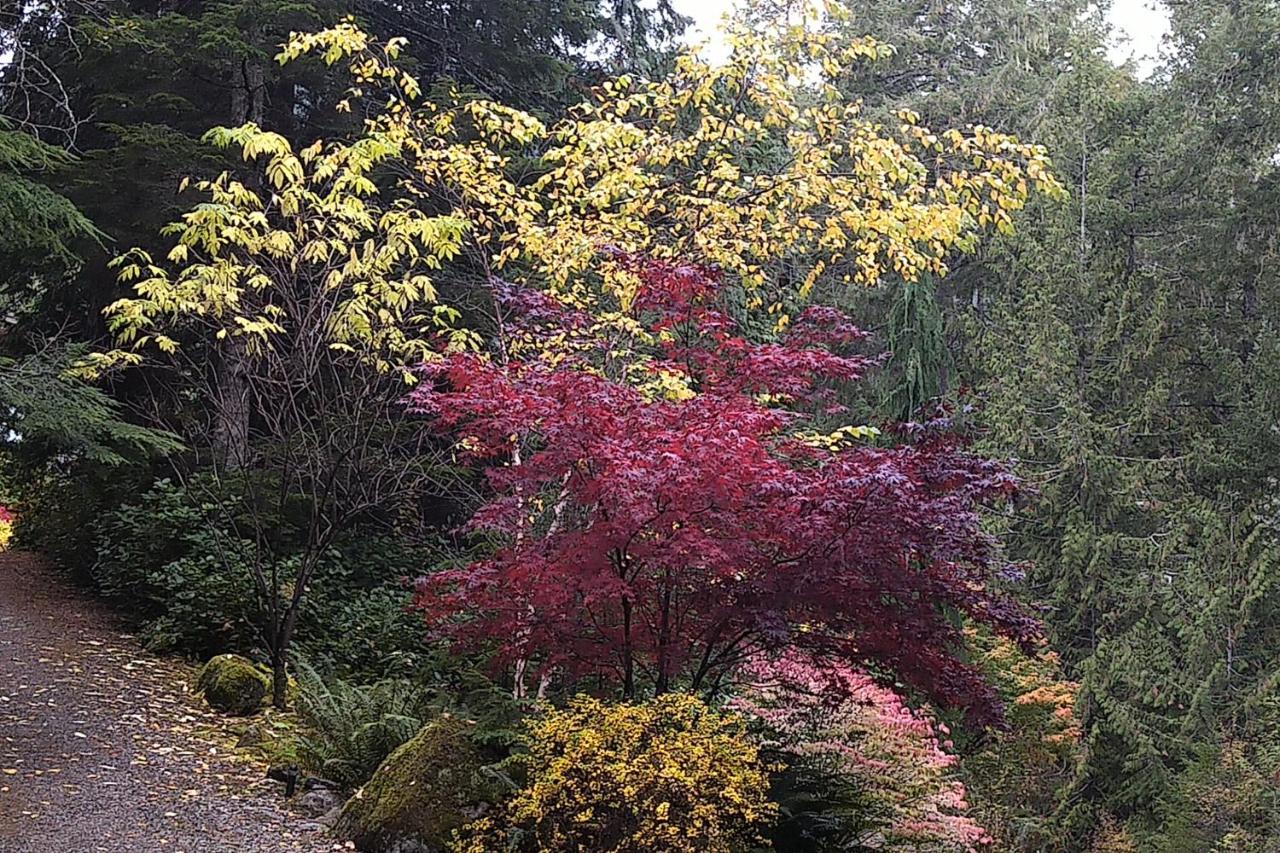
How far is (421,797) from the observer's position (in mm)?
4250

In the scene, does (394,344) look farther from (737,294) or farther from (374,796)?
(737,294)

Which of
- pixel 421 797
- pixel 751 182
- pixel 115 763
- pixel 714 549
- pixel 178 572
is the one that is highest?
pixel 751 182

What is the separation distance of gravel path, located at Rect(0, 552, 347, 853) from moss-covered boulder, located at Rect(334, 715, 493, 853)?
169 millimetres

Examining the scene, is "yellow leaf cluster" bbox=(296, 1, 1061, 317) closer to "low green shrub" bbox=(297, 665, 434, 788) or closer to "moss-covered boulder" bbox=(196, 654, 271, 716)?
"low green shrub" bbox=(297, 665, 434, 788)

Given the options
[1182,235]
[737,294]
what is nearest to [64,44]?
[737,294]

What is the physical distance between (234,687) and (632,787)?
3.31 meters

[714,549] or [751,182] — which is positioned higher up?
[751,182]

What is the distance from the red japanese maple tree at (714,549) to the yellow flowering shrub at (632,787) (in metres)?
0.47

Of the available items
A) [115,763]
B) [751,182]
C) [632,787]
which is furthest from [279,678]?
[751,182]

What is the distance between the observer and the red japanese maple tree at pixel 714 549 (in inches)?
160

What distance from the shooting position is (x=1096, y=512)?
1399 centimetres

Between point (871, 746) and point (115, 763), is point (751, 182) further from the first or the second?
point (115, 763)

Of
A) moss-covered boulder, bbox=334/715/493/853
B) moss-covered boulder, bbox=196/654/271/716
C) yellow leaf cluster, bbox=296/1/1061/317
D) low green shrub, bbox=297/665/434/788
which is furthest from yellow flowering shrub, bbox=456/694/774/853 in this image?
yellow leaf cluster, bbox=296/1/1061/317

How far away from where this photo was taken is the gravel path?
4090 millimetres
